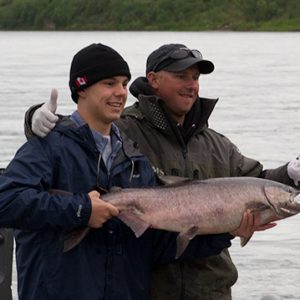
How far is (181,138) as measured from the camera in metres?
4.45

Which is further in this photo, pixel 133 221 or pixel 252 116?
pixel 252 116

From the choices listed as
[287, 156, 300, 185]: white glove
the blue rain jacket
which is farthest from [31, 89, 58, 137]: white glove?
[287, 156, 300, 185]: white glove

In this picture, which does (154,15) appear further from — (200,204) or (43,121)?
(43,121)

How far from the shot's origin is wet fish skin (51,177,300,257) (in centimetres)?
391

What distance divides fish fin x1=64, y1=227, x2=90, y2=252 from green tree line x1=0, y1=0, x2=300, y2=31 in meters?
96.3

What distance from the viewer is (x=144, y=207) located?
3.94m

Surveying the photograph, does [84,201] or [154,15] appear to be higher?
[84,201]

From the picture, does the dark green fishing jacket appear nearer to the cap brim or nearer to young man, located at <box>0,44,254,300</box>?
the cap brim

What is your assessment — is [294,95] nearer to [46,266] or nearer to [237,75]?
[237,75]

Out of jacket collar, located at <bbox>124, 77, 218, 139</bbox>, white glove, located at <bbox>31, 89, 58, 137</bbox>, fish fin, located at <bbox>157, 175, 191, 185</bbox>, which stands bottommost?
fish fin, located at <bbox>157, 175, 191, 185</bbox>

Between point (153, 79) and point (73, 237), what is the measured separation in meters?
1.03

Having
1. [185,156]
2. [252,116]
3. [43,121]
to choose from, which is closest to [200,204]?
[185,156]

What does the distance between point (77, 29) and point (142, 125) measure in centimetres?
11101

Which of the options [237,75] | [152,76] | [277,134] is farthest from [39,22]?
[152,76]
